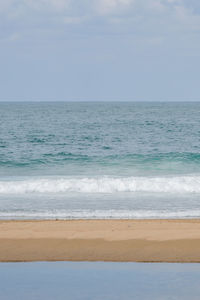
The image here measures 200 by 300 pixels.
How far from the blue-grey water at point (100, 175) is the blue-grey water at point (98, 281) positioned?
16.8ft

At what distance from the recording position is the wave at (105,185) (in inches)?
783

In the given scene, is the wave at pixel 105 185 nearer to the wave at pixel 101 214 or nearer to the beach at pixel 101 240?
the wave at pixel 101 214

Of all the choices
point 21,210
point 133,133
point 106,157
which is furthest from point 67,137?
point 21,210

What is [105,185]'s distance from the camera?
2056cm

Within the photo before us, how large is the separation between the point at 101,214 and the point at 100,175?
28.3 feet

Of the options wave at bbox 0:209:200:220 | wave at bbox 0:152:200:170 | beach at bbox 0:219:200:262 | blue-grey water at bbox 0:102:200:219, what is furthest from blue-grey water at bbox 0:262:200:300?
wave at bbox 0:152:200:170

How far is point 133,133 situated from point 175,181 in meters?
24.7

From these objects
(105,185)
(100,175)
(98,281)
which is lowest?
(100,175)

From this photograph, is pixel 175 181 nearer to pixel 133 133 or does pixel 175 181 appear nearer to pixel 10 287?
pixel 10 287

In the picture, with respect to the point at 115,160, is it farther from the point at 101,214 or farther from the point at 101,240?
the point at 101,240

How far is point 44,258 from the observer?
415 inches

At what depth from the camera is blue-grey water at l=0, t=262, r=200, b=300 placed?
8.23 m

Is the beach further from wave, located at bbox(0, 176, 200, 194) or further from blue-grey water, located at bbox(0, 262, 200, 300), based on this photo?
wave, located at bbox(0, 176, 200, 194)

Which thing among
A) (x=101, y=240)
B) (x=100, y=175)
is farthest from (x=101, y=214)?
(x=100, y=175)
